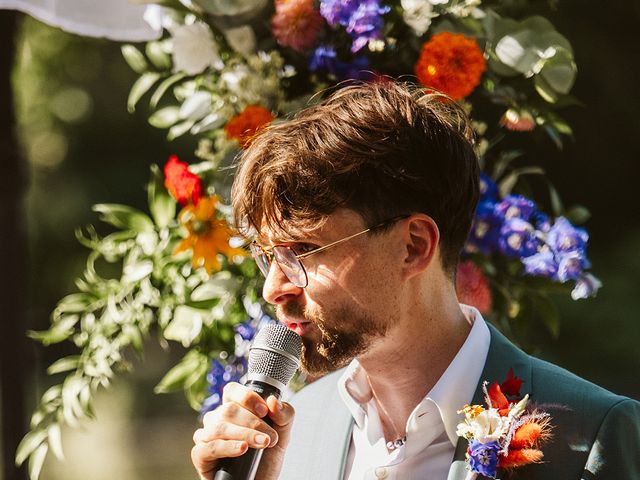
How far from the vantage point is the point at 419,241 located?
1922mm

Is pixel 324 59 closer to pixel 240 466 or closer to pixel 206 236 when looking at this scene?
pixel 206 236

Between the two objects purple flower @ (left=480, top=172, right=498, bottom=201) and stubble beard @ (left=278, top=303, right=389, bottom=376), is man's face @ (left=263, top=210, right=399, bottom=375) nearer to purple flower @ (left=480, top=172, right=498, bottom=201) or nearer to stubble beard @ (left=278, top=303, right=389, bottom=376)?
stubble beard @ (left=278, top=303, right=389, bottom=376)

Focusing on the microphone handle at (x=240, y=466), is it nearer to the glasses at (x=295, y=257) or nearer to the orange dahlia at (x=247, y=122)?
the glasses at (x=295, y=257)

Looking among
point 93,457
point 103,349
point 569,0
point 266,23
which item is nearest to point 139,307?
point 103,349

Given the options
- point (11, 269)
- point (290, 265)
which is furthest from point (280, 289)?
point (11, 269)

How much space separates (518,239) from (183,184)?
2.85 feet

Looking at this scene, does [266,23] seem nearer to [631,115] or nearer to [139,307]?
[139,307]

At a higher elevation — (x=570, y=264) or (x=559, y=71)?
(x=559, y=71)

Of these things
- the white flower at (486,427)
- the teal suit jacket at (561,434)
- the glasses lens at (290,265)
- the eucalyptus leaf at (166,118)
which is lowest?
the teal suit jacket at (561,434)

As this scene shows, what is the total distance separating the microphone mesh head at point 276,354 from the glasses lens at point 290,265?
3.6 inches

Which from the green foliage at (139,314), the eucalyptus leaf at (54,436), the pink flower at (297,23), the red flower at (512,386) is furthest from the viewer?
the eucalyptus leaf at (54,436)

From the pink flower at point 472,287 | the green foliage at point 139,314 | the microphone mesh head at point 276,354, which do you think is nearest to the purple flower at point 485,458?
the microphone mesh head at point 276,354

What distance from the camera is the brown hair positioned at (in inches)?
74.5

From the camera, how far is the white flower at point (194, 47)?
2629 mm
